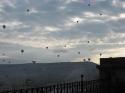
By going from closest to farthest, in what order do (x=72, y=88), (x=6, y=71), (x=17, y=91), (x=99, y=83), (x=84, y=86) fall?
1. (x=17, y=91)
2. (x=72, y=88)
3. (x=84, y=86)
4. (x=99, y=83)
5. (x=6, y=71)

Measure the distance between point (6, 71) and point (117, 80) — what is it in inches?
5675

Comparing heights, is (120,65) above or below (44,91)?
above

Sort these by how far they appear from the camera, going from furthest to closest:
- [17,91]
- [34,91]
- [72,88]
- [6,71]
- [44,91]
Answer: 1. [6,71]
2. [72,88]
3. [44,91]
4. [34,91]
5. [17,91]

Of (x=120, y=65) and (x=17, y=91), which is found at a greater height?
(x=120, y=65)

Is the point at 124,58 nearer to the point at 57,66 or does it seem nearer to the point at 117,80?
the point at 117,80

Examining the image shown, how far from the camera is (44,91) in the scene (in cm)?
1280

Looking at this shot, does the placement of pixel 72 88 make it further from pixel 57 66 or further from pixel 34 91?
pixel 57 66

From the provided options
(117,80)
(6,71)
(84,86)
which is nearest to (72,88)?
(84,86)

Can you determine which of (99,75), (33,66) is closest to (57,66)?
(33,66)

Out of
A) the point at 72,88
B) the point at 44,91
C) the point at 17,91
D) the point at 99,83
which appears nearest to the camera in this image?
the point at 17,91

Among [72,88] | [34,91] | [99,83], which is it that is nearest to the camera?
[34,91]

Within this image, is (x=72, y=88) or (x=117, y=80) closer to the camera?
(x=72, y=88)

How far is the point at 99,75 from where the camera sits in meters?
18.4

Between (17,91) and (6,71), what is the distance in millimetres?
150536
